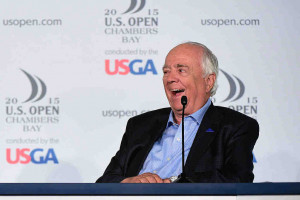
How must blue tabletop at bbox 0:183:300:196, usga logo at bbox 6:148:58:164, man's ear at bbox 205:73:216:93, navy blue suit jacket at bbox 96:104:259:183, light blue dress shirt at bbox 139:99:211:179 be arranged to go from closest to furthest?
1. blue tabletop at bbox 0:183:300:196
2. navy blue suit jacket at bbox 96:104:259:183
3. light blue dress shirt at bbox 139:99:211:179
4. man's ear at bbox 205:73:216:93
5. usga logo at bbox 6:148:58:164

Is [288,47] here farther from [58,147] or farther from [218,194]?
[218,194]

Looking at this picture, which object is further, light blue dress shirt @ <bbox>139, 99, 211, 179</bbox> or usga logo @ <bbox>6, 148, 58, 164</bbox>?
usga logo @ <bbox>6, 148, 58, 164</bbox>

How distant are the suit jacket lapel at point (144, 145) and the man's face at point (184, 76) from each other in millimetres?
154

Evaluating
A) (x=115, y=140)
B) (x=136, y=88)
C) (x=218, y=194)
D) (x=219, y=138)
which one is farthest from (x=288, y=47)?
(x=218, y=194)

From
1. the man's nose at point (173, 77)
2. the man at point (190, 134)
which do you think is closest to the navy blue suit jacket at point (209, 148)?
the man at point (190, 134)

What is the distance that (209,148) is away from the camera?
319 centimetres

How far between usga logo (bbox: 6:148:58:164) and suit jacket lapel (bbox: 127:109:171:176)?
1.69 m

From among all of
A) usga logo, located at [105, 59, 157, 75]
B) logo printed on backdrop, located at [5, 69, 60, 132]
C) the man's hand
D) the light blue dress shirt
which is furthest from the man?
logo printed on backdrop, located at [5, 69, 60, 132]

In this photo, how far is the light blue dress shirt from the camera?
10.6 ft

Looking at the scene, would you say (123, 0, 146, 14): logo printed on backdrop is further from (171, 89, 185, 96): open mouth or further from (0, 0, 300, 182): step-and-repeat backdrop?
(171, 89, 185, 96): open mouth

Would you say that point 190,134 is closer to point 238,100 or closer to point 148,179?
point 148,179

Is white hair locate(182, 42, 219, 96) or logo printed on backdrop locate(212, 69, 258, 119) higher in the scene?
white hair locate(182, 42, 219, 96)

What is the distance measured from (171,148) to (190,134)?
14cm

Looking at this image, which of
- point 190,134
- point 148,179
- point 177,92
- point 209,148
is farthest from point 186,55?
point 148,179
